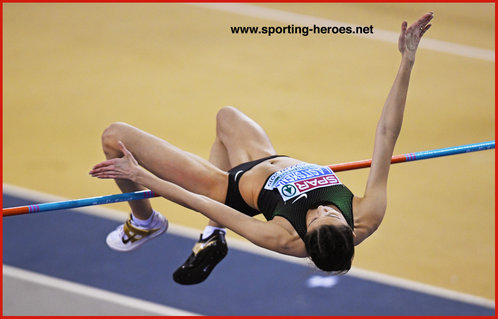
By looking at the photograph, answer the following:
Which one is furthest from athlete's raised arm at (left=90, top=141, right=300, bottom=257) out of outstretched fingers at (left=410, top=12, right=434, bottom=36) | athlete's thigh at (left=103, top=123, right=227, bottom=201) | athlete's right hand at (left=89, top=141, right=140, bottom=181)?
outstretched fingers at (left=410, top=12, right=434, bottom=36)

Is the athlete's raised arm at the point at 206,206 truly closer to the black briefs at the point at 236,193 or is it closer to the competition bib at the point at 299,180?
the competition bib at the point at 299,180

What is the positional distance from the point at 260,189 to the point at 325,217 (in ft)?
1.84

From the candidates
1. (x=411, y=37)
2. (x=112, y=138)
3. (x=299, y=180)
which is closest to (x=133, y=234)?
(x=112, y=138)

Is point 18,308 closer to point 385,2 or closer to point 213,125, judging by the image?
point 213,125

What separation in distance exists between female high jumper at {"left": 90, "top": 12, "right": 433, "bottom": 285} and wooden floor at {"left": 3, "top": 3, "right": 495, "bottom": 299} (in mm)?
A: 2281

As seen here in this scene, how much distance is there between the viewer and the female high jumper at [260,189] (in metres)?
3.87

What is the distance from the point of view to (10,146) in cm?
784

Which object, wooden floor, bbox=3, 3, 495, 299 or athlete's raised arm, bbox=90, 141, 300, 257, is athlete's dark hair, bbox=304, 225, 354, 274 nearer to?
athlete's raised arm, bbox=90, 141, 300, 257

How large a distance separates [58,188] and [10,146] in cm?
95

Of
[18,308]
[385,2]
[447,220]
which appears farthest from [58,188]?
[385,2]

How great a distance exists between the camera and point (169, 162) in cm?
433

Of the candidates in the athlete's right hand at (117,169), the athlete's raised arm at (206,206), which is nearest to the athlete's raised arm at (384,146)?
the athlete's raised arm at (206,206)

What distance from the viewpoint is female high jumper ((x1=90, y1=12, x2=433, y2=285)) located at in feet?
12.7

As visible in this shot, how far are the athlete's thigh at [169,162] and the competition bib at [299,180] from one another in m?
0.32
